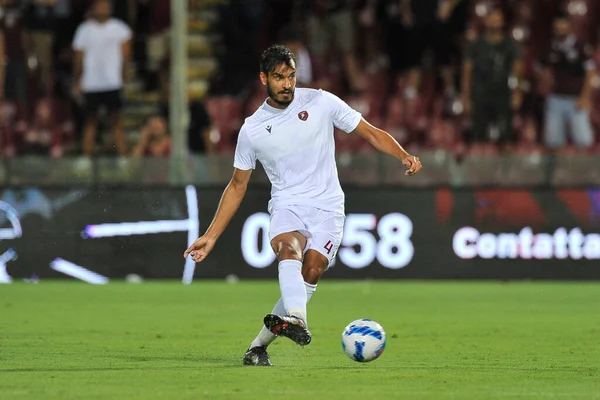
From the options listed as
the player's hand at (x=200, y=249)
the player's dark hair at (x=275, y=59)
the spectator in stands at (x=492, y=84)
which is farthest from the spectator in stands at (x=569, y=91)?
the player's hand at (x=200, y=249)

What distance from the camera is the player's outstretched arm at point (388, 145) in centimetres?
865

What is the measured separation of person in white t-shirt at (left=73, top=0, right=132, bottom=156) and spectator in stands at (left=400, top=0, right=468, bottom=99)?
4107 millimetres

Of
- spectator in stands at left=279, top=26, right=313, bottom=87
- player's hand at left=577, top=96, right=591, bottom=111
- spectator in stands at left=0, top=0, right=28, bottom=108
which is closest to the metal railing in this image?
spectator in stands at left=279, top=26, right=313, bottom=87

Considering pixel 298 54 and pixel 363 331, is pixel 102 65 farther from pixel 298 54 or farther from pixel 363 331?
pixel 363 331

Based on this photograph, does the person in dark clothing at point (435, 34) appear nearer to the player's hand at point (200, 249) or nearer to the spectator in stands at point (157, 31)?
the spectator in stands at point (157, 31)

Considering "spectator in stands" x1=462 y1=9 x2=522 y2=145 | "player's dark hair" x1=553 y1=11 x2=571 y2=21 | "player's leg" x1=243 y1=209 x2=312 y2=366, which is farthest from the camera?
"player's dark hair" x1=553 y1=11 x2=571 y2=21

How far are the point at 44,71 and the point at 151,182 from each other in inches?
163

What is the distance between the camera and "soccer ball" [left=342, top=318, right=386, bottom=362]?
8.58m

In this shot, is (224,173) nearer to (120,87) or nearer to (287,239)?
(120,87)

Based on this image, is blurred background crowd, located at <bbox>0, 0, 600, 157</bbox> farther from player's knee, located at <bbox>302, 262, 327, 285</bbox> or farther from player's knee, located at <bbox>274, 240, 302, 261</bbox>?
player's knee, located at <bbox>274, 240, 302, 261</bbox>

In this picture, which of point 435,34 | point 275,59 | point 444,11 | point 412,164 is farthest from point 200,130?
point 412,164

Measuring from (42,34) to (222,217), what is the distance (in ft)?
39.4

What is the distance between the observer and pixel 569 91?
18.2 m

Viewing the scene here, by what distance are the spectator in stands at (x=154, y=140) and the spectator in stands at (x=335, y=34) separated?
113 inches
